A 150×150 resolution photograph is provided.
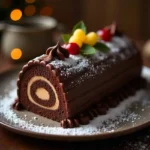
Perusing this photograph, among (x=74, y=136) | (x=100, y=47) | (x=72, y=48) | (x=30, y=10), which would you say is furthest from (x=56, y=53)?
(x=30, y=10)

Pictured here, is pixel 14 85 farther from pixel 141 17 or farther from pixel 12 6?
pixel 141 17

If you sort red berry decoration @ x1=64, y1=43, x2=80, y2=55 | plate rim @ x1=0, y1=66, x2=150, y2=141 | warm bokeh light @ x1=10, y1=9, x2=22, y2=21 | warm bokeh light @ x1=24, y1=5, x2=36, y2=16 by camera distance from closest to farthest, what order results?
plate rim @ x1=0, y1=66, x2=150, y2=141 → red berry decoration @ x1=64, y1=43, x2=80, y2=55 → warm bokeh light @ x1=10, y1=9, x2=22, y2=21 → warm bokeh light @ x1=24, y1=5, x2=36, y2=16

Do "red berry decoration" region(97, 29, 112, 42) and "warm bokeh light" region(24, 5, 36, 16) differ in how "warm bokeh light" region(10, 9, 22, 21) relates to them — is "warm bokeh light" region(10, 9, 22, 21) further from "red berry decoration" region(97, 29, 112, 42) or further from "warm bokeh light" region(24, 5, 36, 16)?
"red berry decoration" region(97, 29, 112, 42)

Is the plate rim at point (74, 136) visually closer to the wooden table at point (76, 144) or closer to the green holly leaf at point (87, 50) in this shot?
the wooden table at point (76, 144)

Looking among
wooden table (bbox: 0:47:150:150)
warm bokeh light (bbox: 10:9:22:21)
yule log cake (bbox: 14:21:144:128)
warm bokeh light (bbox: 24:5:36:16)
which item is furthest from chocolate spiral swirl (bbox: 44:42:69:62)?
warm bokeh light (bbox: 24:5:36:16)

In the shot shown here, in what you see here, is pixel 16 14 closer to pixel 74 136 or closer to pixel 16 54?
pixel 16 54

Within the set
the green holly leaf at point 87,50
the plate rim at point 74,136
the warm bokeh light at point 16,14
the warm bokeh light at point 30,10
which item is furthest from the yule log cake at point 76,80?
the warm bokeh light at point 30,10

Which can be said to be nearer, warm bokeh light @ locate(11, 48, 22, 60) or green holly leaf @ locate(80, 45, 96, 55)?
green holly leaf @ locate(80, 45, 96, 55)
